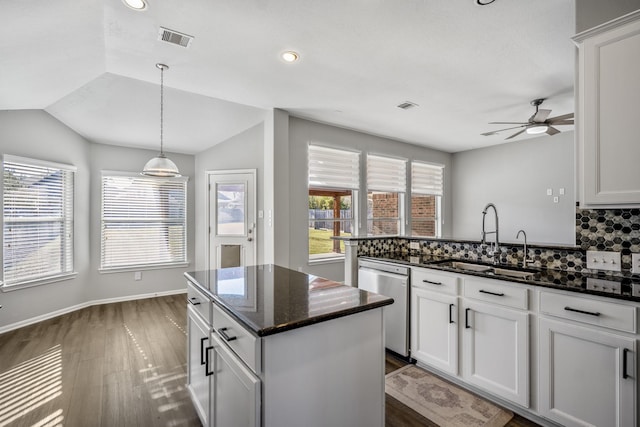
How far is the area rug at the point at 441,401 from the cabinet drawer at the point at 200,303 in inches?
59.5

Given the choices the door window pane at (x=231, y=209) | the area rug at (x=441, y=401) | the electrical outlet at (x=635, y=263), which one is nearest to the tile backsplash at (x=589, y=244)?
the electrical outlet at (x=635, y=263)

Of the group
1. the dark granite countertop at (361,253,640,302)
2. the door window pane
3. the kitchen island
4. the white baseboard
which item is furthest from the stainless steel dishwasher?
the white baseboard

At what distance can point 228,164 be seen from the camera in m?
4.94

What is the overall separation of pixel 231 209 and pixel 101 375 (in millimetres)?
2730

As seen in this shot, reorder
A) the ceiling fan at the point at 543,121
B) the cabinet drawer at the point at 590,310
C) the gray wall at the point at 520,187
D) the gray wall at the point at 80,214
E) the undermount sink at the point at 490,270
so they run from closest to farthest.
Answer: the cabinet drawer at the point at 590,310, the undermount sink at the point at 490,270, the ceiling fan at the point at 543,121, the gray wall at the point at 80,214, the gray wall at the point at 520,187

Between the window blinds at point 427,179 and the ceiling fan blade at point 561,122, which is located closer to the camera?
the ceiling fan blade at point 561,122

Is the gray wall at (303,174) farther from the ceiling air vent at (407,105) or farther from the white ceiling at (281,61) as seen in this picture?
the ceiling air vent at (407,105)

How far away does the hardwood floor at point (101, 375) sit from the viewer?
2.04 meters

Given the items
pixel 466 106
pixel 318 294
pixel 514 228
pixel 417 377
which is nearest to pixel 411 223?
pixel 514 228

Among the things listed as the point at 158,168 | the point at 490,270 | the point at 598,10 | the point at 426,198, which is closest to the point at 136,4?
the point at 158,168

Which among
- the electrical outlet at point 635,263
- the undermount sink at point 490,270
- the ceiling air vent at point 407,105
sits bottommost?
the undermount sink at point 490,270

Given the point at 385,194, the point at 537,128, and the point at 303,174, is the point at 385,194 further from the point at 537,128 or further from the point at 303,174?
the point at 537,128

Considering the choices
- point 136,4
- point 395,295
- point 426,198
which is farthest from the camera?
point 426,198

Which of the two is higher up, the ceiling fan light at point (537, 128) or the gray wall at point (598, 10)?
the gray wall at point (598, 10)
